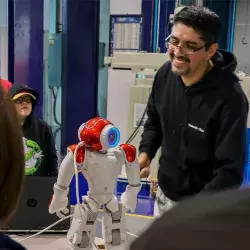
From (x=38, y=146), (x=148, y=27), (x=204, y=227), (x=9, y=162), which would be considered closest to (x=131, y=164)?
(x=38, y=146)

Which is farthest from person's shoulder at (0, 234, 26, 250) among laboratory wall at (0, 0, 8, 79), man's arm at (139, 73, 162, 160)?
laboratory wall at (0, 0, 8, 79)

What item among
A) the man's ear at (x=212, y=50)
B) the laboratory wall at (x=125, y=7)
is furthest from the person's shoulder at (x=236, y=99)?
the laboratory wall at (x=125, y=7)

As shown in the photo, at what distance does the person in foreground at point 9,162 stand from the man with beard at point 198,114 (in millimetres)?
872

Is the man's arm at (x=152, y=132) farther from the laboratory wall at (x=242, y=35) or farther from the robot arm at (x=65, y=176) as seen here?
the laboratory wall at (x=242, y=35)

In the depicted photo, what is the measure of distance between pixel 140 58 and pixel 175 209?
2231 millimetres

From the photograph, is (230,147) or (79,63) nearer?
(230,147)

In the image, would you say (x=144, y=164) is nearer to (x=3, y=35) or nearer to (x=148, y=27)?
(x=148, y=27)

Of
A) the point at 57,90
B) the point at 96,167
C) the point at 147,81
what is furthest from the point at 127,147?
the point at 57,90

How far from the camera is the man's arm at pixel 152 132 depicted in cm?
178

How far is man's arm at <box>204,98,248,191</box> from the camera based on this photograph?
1437mm

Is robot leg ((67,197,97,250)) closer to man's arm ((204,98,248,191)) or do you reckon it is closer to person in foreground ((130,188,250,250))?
man's arm ((204,98,248,191))

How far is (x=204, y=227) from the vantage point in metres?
0.29

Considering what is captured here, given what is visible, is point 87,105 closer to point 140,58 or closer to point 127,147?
point 140,58

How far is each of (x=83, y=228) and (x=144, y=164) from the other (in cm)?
34
